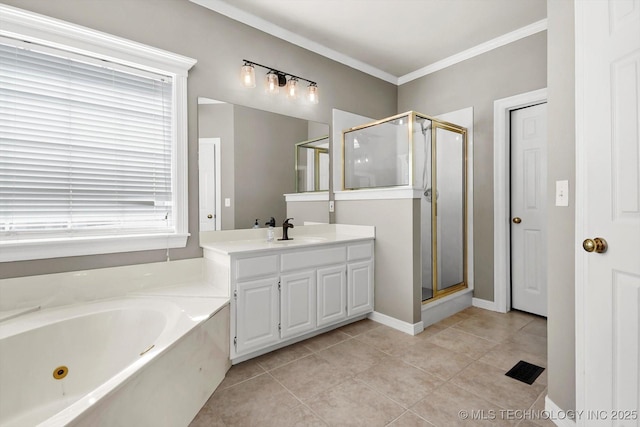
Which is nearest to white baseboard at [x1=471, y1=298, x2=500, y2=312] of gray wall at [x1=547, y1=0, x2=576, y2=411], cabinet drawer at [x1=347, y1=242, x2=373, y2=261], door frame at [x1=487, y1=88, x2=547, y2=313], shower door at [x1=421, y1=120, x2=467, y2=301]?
door frame at [x1=487, y1=88, x2=547, y2=313]

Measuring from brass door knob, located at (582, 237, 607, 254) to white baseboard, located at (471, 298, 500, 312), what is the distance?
87.5 inches

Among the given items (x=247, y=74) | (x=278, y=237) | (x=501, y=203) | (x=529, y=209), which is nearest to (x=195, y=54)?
(x=247, y=74)

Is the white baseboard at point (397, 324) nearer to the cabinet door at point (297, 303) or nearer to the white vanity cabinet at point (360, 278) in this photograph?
the white vanity cabinet at point (360, 278)

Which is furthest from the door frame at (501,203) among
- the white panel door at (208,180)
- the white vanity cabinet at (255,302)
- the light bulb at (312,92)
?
the white panel door at (208,180)

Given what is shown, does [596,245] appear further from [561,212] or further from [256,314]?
[256,314]

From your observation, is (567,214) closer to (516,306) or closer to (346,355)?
(346,355)

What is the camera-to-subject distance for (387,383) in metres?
1.91

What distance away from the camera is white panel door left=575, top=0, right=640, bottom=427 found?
109cm

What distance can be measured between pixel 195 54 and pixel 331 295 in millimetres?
2171

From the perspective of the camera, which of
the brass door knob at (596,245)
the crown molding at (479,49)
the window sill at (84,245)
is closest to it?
the brass door knob at (596,245)

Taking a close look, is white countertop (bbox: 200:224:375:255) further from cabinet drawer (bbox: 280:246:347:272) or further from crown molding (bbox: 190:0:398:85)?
crown molding (bbox: 190:0:398:85)

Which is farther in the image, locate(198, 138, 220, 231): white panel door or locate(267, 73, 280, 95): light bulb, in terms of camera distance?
locate(267, 73, 280, 95): light bulb

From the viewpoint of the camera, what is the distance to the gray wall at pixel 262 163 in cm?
258

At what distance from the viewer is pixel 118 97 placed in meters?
2.07
